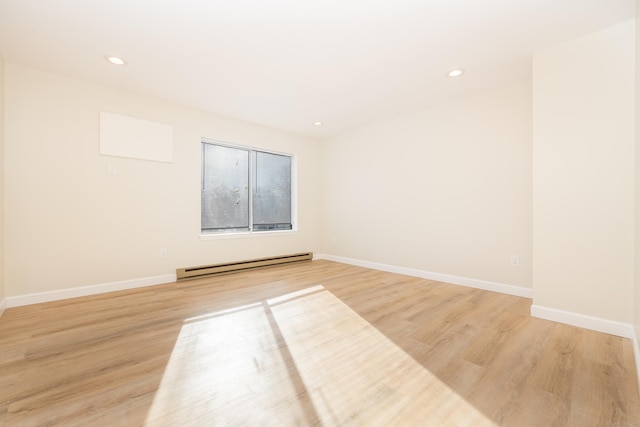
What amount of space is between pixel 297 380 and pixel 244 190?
3670 millimetres

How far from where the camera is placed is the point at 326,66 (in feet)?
9.07

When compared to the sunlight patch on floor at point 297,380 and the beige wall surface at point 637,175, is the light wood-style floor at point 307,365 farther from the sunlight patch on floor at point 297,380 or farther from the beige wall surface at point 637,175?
the beige wall surface at point 637,175

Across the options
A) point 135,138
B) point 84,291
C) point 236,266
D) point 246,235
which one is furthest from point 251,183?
point 84,291

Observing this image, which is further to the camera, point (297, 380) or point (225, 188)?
point (225, 188)

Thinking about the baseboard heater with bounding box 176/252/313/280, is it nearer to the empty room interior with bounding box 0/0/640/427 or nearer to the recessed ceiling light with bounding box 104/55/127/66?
the empty room interior with bounding box 0/0/640/427

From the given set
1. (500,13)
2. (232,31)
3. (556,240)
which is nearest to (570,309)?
(556,240)

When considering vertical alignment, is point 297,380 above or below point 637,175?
below

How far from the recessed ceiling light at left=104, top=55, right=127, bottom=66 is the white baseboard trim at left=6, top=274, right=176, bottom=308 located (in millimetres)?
2522

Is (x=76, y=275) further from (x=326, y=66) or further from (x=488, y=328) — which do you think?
(x=488, y=328)

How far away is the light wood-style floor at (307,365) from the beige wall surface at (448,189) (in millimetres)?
830

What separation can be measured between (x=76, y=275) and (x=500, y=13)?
4895mm

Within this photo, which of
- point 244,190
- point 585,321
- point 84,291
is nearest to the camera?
point 585,321

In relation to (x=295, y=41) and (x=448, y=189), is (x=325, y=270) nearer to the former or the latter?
(x=448, y=189)

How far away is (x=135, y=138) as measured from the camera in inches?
135
